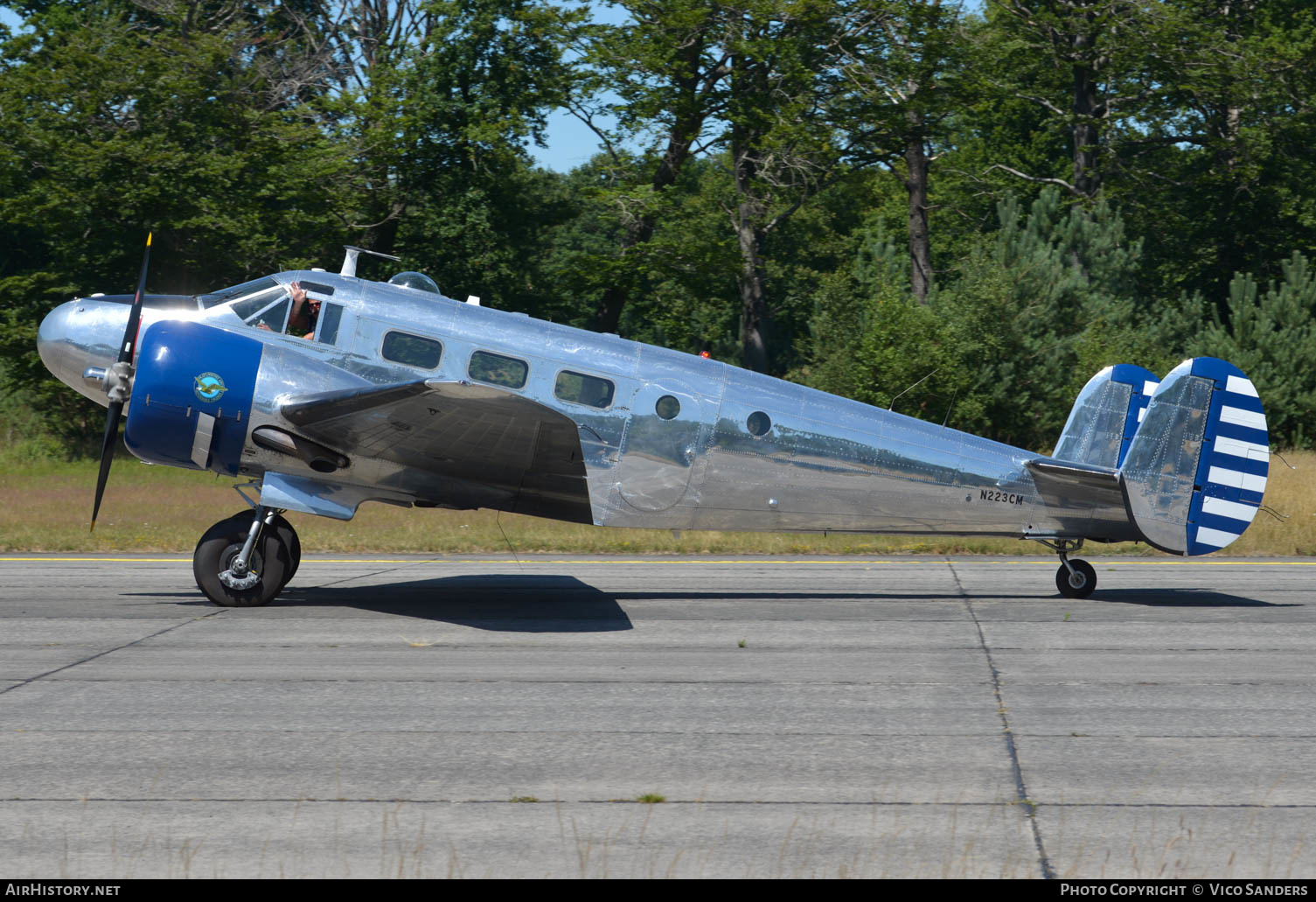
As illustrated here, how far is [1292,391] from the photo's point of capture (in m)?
35.0

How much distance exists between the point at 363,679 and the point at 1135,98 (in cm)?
4192

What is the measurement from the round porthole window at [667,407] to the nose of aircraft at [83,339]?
222 inches

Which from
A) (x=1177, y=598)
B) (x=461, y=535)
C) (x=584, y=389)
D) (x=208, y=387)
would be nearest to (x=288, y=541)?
(x=208, y=387)

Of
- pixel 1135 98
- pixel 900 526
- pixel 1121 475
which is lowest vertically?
pixel 900 526

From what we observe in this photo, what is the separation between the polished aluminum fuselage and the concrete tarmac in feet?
3.71

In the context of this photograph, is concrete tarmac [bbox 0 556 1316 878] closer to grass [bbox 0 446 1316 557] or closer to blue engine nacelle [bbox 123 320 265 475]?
blue engine nacelle [bbox 123 320 265 475]

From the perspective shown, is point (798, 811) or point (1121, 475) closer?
point (798, 811)

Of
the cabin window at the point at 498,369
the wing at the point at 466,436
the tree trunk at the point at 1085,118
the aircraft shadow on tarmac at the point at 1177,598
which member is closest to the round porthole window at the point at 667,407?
the wing at the point at 466,436

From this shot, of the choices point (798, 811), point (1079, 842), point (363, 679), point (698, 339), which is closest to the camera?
point (1079, 842)

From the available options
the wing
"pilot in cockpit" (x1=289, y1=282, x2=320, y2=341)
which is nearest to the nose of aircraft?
"pilot in cockpit" (x1=289, y1=282, x2=320, y2=341)

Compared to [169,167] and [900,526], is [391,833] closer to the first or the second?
[900,526]

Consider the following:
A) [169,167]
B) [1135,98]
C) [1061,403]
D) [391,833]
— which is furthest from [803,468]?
[1135,98]

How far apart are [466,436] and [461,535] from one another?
8902mm

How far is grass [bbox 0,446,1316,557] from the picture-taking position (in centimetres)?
1975
